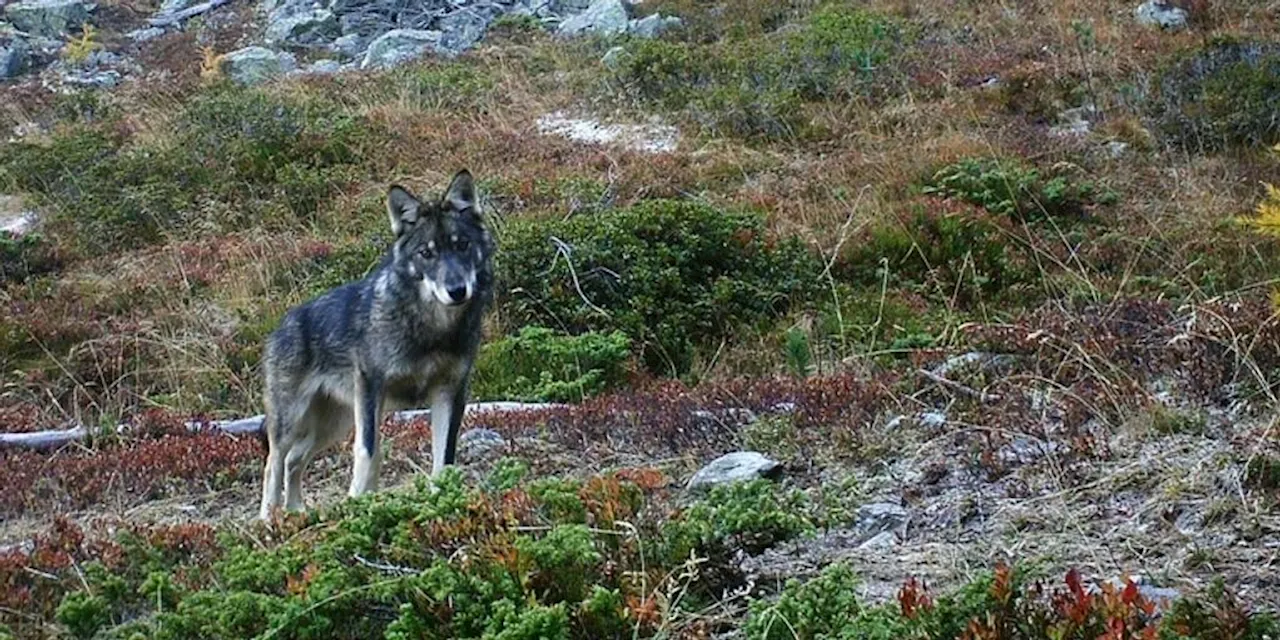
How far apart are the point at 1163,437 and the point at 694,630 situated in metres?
2.23

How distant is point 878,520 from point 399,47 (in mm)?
22378

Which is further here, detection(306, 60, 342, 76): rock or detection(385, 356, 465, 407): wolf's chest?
detection(306, 60, 342, 76): rock

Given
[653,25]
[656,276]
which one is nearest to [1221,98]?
[656,276]

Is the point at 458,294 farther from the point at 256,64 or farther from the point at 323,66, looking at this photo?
the point at 256,64

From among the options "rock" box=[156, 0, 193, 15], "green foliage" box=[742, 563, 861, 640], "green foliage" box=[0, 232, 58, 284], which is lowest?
"rock" box=[156, 0, 193, 15]

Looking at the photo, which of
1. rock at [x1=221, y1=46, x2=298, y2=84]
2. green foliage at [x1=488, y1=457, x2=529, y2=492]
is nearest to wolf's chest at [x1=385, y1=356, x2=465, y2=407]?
green foliage at [x1=488, y1=457, x2=529, y2=492]

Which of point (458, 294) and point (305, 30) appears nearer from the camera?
point (458, 294)

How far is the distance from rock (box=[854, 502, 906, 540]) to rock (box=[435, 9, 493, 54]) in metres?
20.3

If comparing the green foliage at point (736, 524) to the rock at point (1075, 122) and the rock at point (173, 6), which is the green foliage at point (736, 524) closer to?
the rock at point (1075, 122)

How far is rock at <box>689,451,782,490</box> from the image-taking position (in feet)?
17.0

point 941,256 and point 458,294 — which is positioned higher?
point 458,294

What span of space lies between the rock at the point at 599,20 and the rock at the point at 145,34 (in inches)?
433

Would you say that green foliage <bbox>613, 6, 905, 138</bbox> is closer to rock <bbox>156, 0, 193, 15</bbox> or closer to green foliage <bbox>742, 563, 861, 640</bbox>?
green foliage <bbox>742, 563, 861, 640</bbox>

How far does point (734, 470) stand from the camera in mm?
5234
